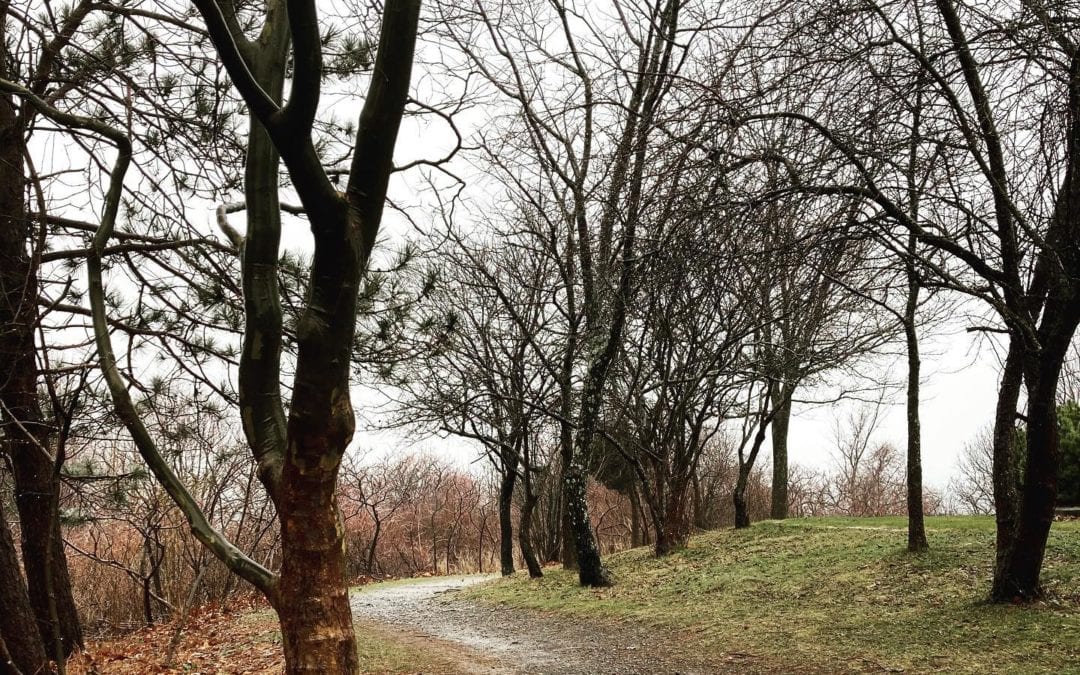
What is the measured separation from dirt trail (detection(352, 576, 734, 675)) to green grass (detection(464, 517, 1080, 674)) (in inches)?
14.8

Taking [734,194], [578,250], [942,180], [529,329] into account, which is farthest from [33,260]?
[529,329]

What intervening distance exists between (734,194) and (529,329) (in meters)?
8.82

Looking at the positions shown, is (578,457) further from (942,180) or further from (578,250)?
(942,180)

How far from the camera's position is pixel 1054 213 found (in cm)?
568

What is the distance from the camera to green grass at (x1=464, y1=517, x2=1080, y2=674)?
6.02m

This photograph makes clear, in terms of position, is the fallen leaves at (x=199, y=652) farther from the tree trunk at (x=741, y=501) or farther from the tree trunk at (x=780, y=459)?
the tree trunk at (x=780, y=459)

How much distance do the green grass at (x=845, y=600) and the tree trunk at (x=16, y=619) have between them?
538 centimetres

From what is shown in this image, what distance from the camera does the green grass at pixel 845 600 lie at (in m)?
6.02

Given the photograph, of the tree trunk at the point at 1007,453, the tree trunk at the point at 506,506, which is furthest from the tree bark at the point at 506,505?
the tree trunk at the point at 1007,453

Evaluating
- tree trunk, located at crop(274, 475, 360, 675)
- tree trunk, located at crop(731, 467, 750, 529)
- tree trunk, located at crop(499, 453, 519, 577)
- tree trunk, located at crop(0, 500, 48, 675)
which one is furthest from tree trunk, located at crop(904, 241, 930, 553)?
tree trunk, located at crop(0, 500, 48, 675)

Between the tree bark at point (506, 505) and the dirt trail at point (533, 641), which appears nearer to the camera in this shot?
the dirt trail at point (533, 641)

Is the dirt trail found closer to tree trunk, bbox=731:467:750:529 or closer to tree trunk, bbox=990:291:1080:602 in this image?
tree trunk, bbox=990:291:1080:602

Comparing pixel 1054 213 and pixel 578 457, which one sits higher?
pixel 1054 213

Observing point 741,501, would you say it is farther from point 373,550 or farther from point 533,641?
point 373,550
